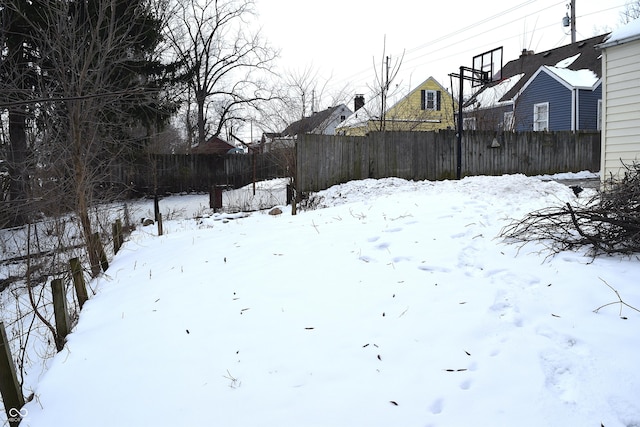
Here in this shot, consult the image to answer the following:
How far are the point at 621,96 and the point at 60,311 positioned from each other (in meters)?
8.46

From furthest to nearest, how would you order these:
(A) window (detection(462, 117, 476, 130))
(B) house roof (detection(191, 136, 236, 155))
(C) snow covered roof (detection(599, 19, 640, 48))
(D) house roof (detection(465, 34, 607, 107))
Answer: (B) house roof (detection(191, 136, 236, 155)), (A) window (detection(462, 117, 476, 130)), (D) house roof (detection(465, 34, 607, 107)), (C) snow covered roof (detection(599, 19, 640, 48))

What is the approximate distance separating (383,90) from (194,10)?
53.1 ft

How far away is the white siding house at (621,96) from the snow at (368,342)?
455 centimetres

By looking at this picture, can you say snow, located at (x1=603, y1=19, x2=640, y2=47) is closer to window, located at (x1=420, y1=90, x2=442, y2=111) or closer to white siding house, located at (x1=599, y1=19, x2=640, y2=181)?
white siding house, located at (x1=599, y1=19, x2=640, y2=181)

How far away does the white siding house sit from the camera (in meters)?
6.89

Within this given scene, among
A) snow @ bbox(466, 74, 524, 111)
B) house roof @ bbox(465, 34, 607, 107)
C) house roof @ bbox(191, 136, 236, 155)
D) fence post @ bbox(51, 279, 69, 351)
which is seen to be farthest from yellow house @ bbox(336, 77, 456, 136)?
fence post @ bbox(51, 279, 69, 351)

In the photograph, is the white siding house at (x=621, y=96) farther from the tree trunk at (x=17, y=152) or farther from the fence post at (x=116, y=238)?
the tree trunk at (x=17, y=152)

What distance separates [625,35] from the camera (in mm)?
6855

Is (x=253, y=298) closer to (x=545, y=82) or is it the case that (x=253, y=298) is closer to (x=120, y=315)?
(x=120, y=315)

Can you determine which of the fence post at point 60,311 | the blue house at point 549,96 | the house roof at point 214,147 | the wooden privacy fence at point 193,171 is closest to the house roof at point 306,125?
the wooden privacy fence at point 193,171

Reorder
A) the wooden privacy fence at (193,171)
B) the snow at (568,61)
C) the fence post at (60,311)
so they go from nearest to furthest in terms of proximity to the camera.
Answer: the fence post at (60,311) < the wooden privacy fence at (193,171) < the snow at (568,61)

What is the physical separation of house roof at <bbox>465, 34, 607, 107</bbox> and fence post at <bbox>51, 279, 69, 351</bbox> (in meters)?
17.7

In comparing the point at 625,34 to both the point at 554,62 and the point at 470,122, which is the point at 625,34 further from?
the point at 554,62

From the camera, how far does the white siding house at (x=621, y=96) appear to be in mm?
6887
